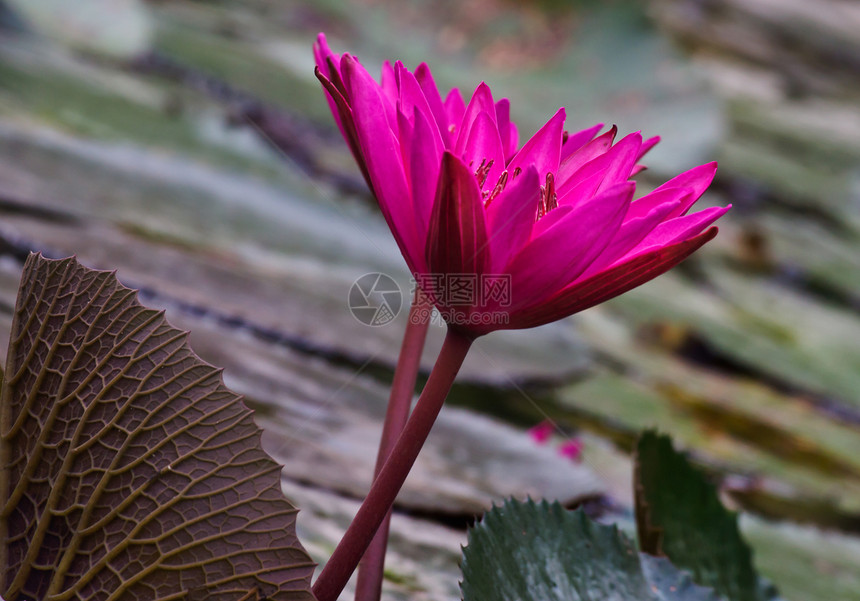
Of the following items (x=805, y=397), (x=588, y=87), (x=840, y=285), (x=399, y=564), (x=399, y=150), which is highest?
(x=588, y=87)

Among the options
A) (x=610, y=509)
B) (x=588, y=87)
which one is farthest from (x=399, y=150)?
(x=588, y=87)

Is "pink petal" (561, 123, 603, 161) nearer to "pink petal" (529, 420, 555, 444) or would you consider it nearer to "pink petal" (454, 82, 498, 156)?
"pink petal" (454, 82, 498, 156)

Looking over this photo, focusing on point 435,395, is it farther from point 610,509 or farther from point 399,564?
point 610,509

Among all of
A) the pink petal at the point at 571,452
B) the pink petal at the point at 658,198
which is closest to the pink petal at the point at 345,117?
the pink petal at the point at 658,198

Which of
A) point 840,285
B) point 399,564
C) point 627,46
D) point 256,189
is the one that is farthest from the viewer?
point 627,46

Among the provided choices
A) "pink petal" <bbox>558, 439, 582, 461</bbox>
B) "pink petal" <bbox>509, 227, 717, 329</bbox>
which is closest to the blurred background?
"pink petal" <bbox>558, 439, 582, 461</bbox>

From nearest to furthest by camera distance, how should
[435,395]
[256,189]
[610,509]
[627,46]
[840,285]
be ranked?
[435,395] → [610,509] → [256,189] → [840,285] → [627,46]
